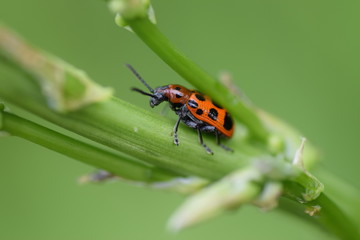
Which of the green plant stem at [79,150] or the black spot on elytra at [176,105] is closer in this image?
the green plant stem at [79,150]

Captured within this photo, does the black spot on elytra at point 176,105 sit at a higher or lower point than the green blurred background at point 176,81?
lower

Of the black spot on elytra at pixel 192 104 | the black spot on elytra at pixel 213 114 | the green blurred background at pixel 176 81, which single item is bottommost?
the black spot on elytra at pixel 213 114

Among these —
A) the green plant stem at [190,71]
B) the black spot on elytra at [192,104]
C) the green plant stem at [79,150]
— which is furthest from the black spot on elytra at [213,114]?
the green plant stem at [79,150]

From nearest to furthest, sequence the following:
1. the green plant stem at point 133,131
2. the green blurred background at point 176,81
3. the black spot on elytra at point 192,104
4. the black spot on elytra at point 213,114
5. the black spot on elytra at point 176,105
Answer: the green plant stem at point 133,131, the black spot on elytra at point 213,114, the black spot on elytra at point 192,104, the black spot on elytra at point 176,105, the green blurred background at point 176,81

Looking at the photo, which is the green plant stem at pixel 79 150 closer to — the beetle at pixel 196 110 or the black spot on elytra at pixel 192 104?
the beetle at pixel 196 110

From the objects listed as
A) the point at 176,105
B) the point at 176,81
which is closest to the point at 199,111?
the point at 176,105

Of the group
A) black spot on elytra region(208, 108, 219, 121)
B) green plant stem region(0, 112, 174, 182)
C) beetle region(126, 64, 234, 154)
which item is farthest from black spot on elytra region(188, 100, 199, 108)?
green plant stem region(0, 112, 174, 182)

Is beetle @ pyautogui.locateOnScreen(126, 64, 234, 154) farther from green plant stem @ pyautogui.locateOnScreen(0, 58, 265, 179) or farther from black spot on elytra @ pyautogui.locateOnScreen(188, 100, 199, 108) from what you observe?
green plant stem @ pyautogui.locateOnScreen(0, 58, 265, 179)
